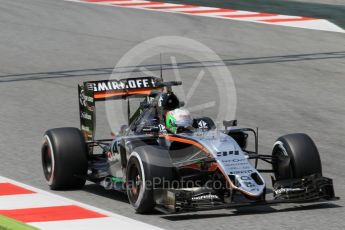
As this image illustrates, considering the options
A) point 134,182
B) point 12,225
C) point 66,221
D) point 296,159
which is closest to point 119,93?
point 134,182

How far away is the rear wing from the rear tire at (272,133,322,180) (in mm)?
1870

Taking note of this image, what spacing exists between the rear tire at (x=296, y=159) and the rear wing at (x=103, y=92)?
187 centimetres

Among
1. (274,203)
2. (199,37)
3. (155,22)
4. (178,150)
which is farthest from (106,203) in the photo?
(155,22)

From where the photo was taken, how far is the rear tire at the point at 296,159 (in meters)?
10.4

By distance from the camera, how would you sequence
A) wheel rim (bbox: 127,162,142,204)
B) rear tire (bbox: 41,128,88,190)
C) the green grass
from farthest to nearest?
rear tire (bbox: 41,128,88,190) → wheel rim (bbox: 127,162,142,204) → the green grass

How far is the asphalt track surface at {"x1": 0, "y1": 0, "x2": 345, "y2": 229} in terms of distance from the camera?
400 inches

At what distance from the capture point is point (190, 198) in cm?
962

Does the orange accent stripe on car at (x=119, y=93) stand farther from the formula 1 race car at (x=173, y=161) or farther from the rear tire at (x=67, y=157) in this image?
the rear tire at (x=67, y=157)

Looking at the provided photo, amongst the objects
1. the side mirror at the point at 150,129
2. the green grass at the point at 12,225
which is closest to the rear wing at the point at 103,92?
the side mirror at the point at 150,129

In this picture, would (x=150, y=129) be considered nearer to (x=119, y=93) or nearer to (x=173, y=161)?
(x=173, y=161)
